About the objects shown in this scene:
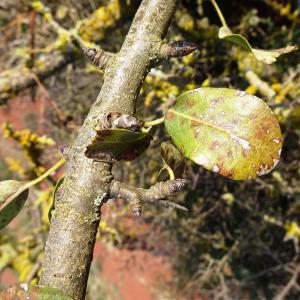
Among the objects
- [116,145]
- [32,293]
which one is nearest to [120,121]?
[116,145]

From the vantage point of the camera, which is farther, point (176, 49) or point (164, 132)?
point (164, 132)

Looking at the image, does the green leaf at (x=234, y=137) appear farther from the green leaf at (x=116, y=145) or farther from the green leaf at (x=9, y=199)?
the green leaf at (x=9, y=199)

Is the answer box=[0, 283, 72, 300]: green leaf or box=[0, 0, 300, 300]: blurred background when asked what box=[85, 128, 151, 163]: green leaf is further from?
box=[0, 0, 300, 300]: blurred background

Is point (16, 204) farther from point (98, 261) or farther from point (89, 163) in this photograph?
point (98, 261)

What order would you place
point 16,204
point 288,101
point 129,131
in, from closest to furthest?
1. point 129,131
2. point 16,204
3. point 288,101

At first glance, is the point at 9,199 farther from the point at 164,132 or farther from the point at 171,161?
the point at 164,132

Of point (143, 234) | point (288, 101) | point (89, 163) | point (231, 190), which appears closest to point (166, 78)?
point (288, 101)

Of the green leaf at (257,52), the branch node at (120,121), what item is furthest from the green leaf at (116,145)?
the green leaf at (257,52)
